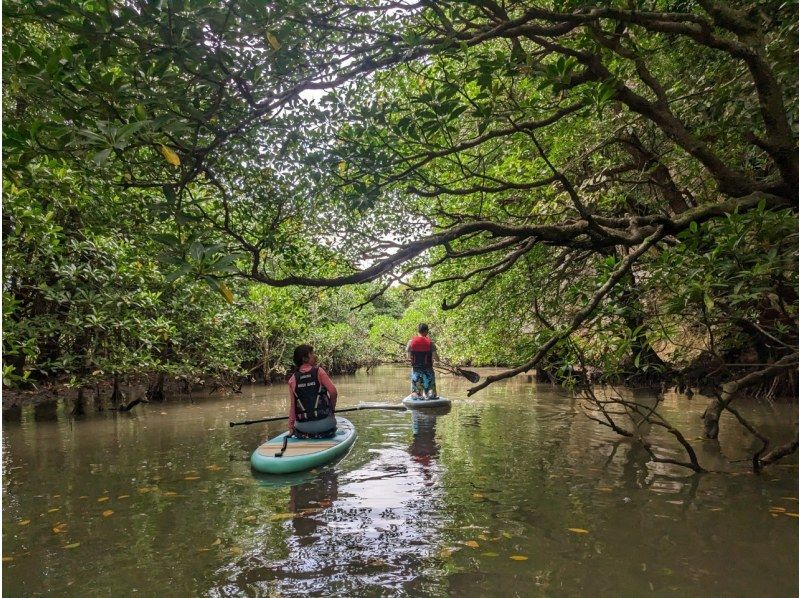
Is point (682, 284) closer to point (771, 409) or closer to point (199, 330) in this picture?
point (771, 409)

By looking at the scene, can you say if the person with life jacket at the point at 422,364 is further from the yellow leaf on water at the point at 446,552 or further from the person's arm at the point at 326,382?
the yellow leaf on water at the point at 446,552

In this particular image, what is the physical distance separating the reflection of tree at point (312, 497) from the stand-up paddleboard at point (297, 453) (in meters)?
0.26

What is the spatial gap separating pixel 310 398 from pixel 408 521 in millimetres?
3126

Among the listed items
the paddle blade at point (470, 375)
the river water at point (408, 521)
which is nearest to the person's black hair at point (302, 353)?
the river water at point (408, 521)

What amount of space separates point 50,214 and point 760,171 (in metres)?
9.76

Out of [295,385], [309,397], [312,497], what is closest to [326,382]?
[309,397]

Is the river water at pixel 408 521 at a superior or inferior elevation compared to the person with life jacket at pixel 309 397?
inferior

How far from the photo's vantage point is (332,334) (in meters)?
29.6

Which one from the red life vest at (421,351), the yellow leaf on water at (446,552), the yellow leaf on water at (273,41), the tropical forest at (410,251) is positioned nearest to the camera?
the yellow leaf on water at (273,41)

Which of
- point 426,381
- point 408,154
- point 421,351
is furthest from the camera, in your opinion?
point 426,381

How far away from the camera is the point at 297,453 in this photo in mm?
7078

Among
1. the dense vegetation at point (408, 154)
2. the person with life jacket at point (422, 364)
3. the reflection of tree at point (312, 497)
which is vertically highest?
the dense vegetation at point (408, 154)

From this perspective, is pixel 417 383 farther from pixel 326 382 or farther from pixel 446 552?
pixel 446 552

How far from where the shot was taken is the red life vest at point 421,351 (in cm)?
1350
